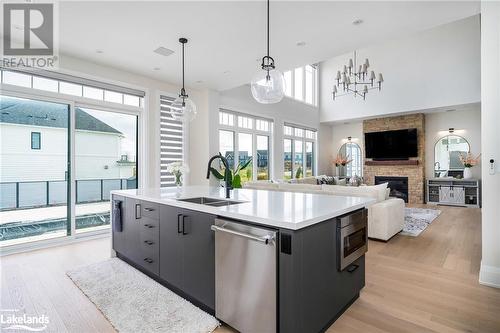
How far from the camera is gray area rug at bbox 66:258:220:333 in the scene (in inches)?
79.2

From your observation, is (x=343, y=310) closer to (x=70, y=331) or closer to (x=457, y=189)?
(x=70, y=331)

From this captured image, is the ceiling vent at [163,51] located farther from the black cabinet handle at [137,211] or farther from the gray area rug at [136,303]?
the gray area rug at [136,303]

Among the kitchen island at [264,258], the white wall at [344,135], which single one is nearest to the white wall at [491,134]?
the kitchen island at [264,258]

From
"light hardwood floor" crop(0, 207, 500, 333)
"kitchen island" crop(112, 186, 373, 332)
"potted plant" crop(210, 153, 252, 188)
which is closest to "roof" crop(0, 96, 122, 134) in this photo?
"light hardwood floor" crop(0, 207, 500, 333)

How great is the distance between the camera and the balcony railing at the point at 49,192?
3823 millimetres

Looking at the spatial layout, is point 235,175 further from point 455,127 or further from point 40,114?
point 455,127

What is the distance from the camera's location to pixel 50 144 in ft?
13.6

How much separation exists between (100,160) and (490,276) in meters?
5.60

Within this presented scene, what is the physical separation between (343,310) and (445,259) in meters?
2.09

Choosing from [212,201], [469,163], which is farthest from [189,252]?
[469,163]

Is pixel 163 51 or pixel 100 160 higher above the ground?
pixel 163 51

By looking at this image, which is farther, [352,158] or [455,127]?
[352,158]

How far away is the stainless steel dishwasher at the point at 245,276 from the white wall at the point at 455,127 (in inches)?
336

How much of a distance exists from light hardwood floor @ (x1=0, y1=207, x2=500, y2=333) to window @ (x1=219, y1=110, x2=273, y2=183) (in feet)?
12.1
